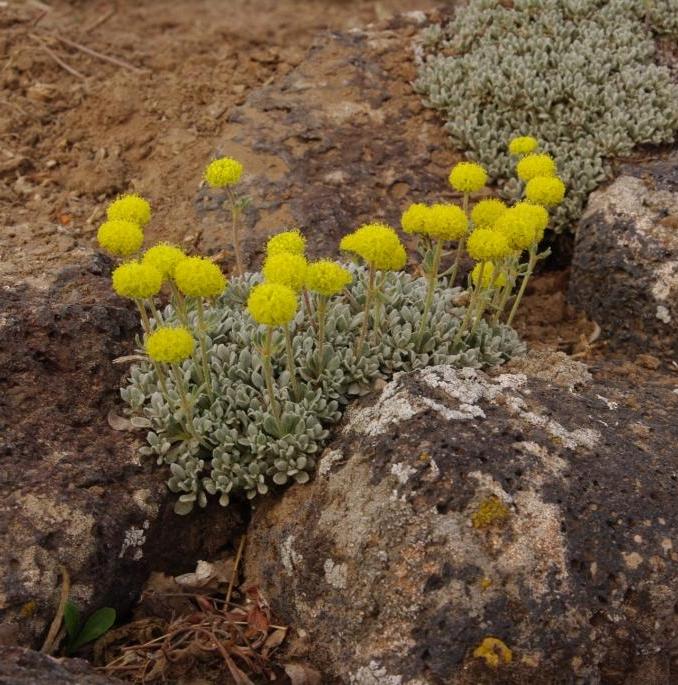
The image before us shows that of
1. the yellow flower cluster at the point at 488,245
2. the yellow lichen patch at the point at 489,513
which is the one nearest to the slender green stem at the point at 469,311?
the yellow flower cluster at the point at 488,245

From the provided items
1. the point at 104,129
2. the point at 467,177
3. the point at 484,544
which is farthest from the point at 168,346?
the point at 104,129

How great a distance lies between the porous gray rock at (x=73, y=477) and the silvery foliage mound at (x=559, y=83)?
2.78 metres

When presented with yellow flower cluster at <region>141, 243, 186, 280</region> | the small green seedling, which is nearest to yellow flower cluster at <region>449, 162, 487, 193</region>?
yellow flower cluster at <region>141, 243, 186, 280</region>

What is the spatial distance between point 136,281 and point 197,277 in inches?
8.4

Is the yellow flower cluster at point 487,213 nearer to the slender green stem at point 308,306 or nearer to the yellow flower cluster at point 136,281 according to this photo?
the slender green stem at point 308,306

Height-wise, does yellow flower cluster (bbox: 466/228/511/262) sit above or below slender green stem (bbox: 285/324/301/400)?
above

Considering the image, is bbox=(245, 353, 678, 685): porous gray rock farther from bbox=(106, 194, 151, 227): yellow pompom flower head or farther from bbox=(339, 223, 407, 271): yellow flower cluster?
bbox=(106, 194, 151, 227): yellow pompom flower head

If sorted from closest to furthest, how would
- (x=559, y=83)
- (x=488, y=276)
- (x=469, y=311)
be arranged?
(x=469, y=311)
(x=488, y=276)
(x=559, y=83)

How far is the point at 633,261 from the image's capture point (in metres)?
4.68

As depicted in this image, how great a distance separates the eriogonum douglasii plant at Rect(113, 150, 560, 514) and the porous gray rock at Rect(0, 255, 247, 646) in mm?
144

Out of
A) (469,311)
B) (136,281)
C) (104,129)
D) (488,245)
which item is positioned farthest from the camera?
(104,129)

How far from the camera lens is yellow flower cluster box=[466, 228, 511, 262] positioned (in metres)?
3.42

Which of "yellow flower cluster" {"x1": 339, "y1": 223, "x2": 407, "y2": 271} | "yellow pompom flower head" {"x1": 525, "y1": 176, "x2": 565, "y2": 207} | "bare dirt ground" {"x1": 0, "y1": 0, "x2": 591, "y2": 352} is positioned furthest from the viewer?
"bare dirt ground" {"x1": 0, "y1": 0, "x2": 591, "y2": 352}

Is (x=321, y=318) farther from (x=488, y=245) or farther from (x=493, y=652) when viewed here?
(x=493, y=652)
